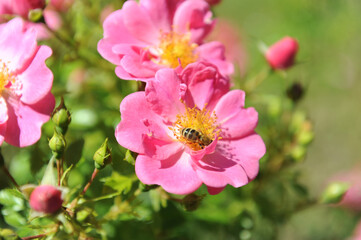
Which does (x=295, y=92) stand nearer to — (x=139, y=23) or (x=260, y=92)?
(x=139, y=23)

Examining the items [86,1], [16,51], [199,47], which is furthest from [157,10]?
[86,1]

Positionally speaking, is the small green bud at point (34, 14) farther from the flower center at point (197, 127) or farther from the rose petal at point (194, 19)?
the flower center at point (197, 127)

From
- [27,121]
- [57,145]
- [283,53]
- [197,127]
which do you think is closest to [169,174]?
[197,127]

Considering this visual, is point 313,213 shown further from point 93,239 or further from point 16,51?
point 16,51

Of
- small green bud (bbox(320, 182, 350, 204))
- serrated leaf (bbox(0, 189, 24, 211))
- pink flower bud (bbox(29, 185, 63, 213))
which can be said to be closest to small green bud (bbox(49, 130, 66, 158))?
pink flower bud (bbox(29, 185, 63, 213))

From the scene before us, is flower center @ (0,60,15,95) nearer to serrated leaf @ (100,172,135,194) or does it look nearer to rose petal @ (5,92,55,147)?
rose petal @ (5,92,55,147)
